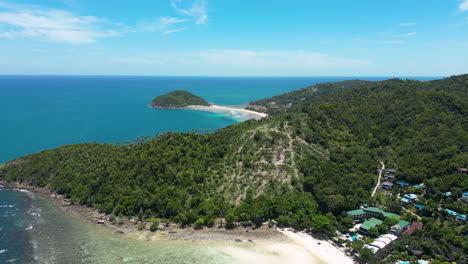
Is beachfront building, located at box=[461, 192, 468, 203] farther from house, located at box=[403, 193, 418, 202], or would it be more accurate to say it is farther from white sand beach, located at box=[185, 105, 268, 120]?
white sand beach, located at box=[185, 105, 268, 120]

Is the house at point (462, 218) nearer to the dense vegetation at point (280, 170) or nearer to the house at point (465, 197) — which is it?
the dense vegetation at point (280, 170)

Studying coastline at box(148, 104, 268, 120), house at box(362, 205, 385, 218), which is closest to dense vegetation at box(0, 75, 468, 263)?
house at box(362, 205, 385, 218)

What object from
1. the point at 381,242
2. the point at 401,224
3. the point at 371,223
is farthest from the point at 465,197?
the point at 381,242

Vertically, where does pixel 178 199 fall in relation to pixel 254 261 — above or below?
above

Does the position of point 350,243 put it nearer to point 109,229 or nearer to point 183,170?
point 183,170

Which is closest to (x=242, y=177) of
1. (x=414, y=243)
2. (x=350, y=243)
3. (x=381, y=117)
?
(x=350, y=243)

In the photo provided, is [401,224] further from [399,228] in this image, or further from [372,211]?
[372,211]

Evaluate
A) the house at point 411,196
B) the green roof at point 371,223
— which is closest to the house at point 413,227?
the green roof at point 371,223
